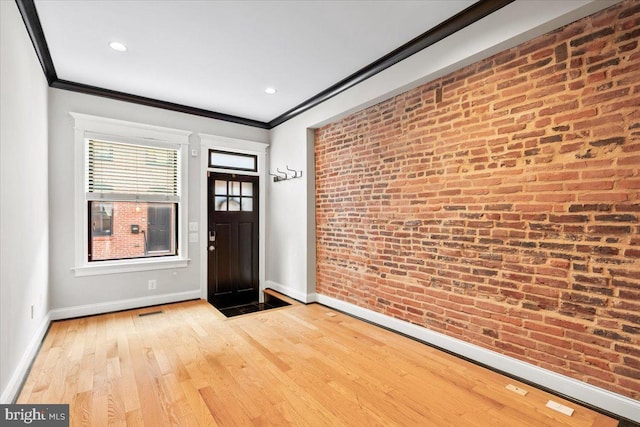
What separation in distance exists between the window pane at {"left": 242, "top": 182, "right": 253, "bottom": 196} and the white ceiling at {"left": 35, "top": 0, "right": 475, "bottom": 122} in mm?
1606

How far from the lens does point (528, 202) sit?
2.29 metres

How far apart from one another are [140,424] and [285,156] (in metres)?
3.84

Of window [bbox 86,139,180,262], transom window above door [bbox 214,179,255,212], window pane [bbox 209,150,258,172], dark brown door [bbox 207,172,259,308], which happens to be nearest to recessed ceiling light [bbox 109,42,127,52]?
window [bbox 86,139,180,262]

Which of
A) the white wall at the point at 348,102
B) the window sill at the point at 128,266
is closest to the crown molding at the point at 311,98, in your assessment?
the white wall at the point at 348,102

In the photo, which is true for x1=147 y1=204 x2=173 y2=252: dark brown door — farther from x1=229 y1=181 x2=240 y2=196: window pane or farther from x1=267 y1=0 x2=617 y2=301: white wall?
x1=267 y1=0 x2=617 y2=301: white wall

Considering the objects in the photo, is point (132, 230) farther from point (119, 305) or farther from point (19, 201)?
point (19, 201)

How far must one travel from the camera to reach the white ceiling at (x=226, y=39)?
2.42 meters

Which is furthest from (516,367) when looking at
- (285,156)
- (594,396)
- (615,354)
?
(285,156)

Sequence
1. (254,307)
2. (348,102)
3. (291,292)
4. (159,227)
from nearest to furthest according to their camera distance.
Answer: (348,102) < (159,227) < (291,292) < (254,307)

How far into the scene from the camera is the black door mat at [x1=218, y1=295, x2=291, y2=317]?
15.1 ft

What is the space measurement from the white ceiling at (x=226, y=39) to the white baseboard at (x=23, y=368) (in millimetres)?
2773

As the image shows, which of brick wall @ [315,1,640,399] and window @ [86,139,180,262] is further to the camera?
window @ [86,139,180,262]

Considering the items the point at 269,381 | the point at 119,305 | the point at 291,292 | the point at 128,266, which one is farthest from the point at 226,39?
the point at 119,305

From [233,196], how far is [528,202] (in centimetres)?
407
